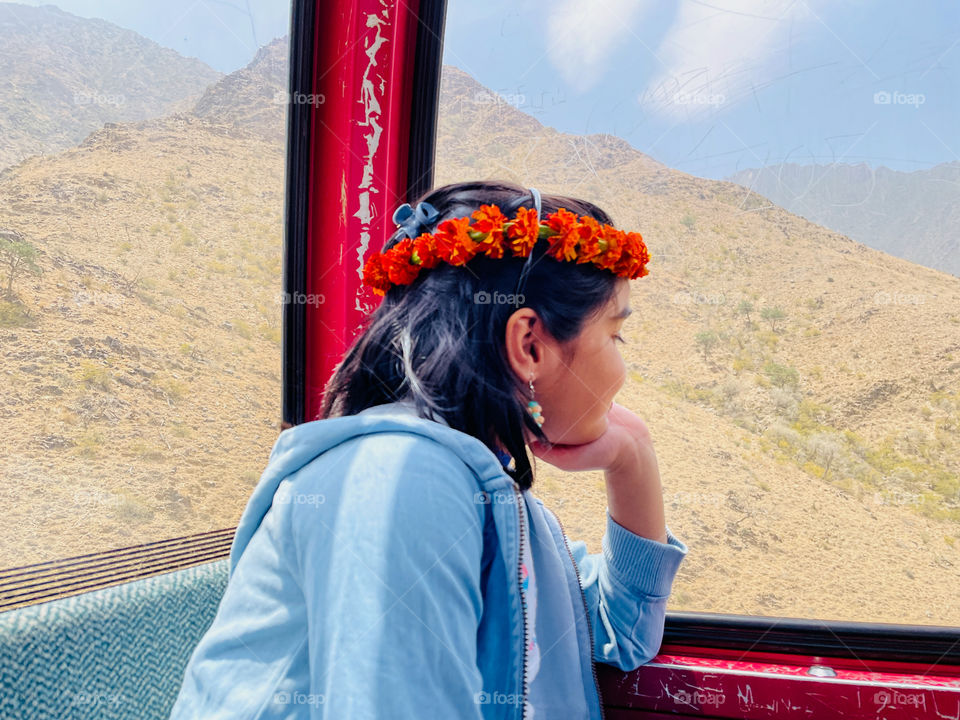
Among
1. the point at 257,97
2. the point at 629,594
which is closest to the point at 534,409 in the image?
the point at 629,594

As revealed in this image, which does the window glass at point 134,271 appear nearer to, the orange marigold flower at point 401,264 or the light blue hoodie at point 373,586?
the orange marigold flower at point 401,264

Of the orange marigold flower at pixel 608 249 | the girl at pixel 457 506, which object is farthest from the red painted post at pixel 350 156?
the orange marigold flower at pixel 608 249

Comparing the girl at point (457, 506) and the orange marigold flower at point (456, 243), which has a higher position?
the orange marigold flower at point (456, 243)

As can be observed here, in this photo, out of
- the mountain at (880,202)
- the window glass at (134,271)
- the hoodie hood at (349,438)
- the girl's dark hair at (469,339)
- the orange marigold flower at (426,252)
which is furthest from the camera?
the window glass at (134,271)

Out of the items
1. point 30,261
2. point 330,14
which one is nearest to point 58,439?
point 30,261

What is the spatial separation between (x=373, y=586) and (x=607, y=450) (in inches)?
31.6

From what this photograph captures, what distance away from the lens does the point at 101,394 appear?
86.0 inches

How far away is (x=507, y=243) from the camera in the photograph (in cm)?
104

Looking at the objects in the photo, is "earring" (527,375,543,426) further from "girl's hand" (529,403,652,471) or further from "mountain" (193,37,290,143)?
"mountain" (193,37,290,143)

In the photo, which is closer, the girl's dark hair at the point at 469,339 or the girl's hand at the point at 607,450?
the girl's dark hair at the point at 469,339

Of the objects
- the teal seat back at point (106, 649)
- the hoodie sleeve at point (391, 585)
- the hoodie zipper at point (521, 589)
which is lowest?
the teal seat back at point (106, 649)

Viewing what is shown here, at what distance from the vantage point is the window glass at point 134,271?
194 centimetres

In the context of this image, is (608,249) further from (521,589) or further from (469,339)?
(521,589)

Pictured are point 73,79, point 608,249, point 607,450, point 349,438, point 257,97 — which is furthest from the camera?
point 257,97
